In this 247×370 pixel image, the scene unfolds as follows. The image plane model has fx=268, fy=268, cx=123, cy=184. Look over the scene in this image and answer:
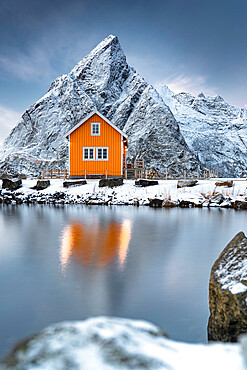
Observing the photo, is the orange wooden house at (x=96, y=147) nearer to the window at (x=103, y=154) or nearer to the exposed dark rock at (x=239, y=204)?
the window at (x=103, y=154)

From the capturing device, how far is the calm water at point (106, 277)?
440cm

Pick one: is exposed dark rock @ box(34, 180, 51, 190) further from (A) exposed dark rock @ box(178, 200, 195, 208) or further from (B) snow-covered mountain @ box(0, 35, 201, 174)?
(B) snow-covered mountain @ box(0, 35, 201, 174)

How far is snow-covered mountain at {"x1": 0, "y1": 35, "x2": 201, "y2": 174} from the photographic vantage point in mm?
75500

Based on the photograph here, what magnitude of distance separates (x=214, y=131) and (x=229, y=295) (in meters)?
111

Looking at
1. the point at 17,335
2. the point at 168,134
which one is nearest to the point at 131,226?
the point at 17,335

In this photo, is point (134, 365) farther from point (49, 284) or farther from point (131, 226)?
point (131, 226)

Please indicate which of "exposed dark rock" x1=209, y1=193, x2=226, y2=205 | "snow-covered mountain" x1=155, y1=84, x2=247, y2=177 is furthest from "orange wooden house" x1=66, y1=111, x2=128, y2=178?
"snow-covered mountain" x1=155, y1=84, x2=247, y2=177

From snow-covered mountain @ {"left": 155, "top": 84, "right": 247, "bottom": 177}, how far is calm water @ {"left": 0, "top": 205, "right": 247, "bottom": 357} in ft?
272

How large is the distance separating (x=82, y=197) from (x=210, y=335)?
23511 mm

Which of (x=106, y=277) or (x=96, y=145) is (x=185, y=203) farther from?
(x=106, y=277)

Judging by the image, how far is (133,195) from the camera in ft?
86.1

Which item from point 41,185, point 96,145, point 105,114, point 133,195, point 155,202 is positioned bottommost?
point 155,202

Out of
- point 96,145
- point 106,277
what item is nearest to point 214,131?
point 96,145

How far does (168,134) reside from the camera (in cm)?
7788
